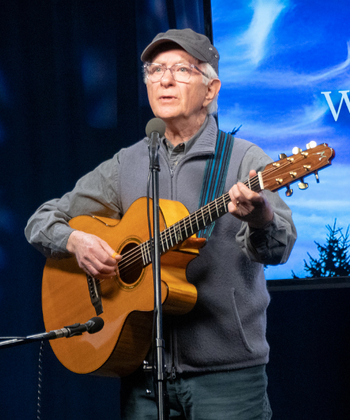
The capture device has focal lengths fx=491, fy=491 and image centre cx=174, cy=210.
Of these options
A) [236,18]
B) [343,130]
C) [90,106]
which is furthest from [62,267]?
[236,18]

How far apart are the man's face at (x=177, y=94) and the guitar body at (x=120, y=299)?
370 mm

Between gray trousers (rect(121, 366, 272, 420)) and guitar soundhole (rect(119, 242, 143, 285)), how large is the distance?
374 mm

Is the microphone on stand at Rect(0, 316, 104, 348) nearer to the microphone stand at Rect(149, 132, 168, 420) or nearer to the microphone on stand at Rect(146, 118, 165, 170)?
the microphone stand at Rect(149, 132, 168, 420)

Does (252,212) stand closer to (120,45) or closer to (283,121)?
(283,121)

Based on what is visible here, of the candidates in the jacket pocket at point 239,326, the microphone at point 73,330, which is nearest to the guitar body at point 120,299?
the jacket pocket at point 239,326

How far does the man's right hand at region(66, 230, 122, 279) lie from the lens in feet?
5.78

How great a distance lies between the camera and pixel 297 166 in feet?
4.62

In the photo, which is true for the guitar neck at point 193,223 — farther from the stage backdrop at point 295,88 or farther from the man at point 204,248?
the stage backdrop at point 295,88

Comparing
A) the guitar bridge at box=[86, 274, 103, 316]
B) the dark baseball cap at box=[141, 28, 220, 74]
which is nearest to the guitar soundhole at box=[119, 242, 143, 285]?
the guitar bridge at box=[86, 274, 103, 316]

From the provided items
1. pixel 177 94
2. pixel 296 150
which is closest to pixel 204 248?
pixel 296 150

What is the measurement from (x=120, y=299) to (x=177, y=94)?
80 cm

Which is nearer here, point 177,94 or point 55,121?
point 177,94

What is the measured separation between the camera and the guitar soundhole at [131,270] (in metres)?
1.73

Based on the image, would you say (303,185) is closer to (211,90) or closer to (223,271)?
(223,271)
